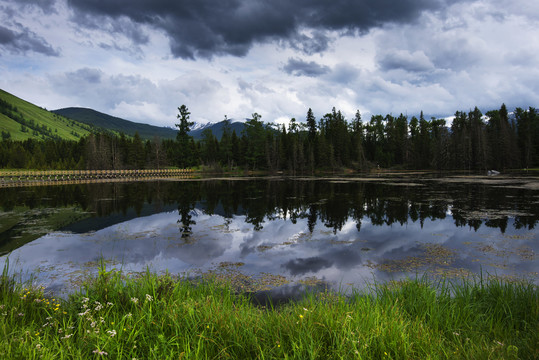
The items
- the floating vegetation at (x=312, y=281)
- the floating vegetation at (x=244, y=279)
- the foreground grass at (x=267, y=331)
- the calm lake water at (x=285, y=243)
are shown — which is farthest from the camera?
the calm lake water at (x=285, y=243)

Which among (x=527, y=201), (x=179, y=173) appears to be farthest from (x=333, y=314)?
(x=179, y=173)

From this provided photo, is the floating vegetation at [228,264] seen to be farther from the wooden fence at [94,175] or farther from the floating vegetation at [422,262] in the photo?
the wooden fence at [94,175]

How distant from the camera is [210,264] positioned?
10.5 meters

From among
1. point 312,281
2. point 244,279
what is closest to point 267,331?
point 312,281

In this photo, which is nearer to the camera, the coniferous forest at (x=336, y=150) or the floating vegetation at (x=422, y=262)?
the floating vegetation at (x=422, y=262)

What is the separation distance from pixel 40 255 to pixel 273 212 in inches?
537

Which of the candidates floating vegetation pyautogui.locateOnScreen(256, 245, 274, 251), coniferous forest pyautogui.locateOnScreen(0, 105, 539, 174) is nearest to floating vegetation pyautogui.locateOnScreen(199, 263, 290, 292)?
floating vegetation pyautogui.locateOnScreen(256, 245, 274, 251)

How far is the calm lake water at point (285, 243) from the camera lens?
931 centimetres

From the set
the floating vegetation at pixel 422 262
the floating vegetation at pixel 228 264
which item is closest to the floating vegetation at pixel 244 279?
the floating vegetation at pixel 228 264

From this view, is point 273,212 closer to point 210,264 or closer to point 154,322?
point 210,264

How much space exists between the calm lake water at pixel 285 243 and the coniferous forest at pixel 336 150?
7741 cm

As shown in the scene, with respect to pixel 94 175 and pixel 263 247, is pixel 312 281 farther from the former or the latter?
pixel 94 175

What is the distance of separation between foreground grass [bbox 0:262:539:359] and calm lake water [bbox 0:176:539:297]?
2570mm

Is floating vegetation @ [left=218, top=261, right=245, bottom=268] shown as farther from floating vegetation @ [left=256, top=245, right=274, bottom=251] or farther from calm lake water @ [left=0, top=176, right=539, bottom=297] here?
floating vegetation @ [left=256, top=245, right=274, bottom=251]
